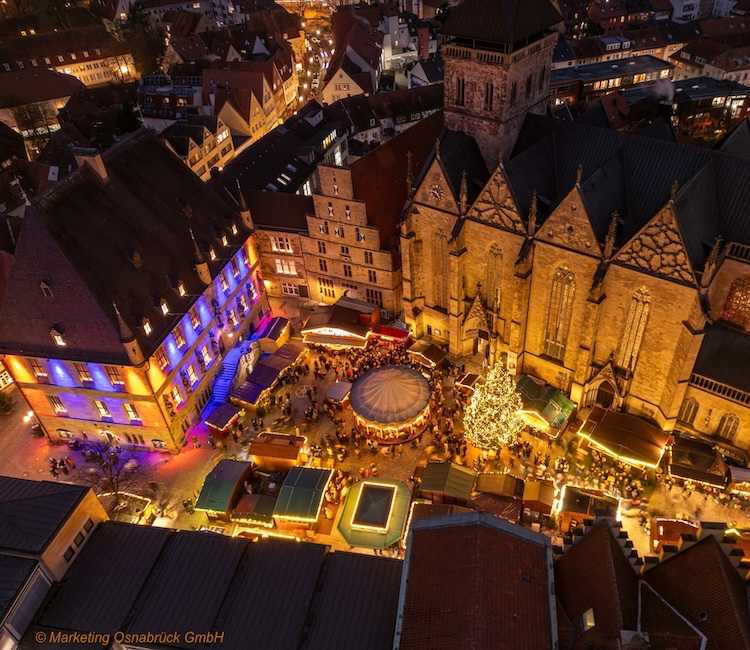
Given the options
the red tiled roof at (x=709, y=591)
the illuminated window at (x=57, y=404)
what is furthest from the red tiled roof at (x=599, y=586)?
the illuminated window at (x=57, y=404)

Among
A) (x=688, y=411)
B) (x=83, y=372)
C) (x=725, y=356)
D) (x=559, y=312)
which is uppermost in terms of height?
(x=559, y=312)

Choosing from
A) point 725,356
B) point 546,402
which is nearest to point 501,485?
point 546,402

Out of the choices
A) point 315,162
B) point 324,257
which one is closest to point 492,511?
point 324,257

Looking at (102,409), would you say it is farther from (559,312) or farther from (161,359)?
(559,312)

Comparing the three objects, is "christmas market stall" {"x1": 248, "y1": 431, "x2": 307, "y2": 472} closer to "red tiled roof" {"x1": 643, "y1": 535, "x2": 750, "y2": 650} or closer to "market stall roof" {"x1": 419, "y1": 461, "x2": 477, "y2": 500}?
"market stall roof" {"x1": 419, "y1": 461, "x2": 477, "y2": 500}

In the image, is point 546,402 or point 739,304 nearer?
point 739,304

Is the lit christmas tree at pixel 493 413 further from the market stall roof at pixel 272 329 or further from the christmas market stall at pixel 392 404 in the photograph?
the market stall roof at pixel 272 329
